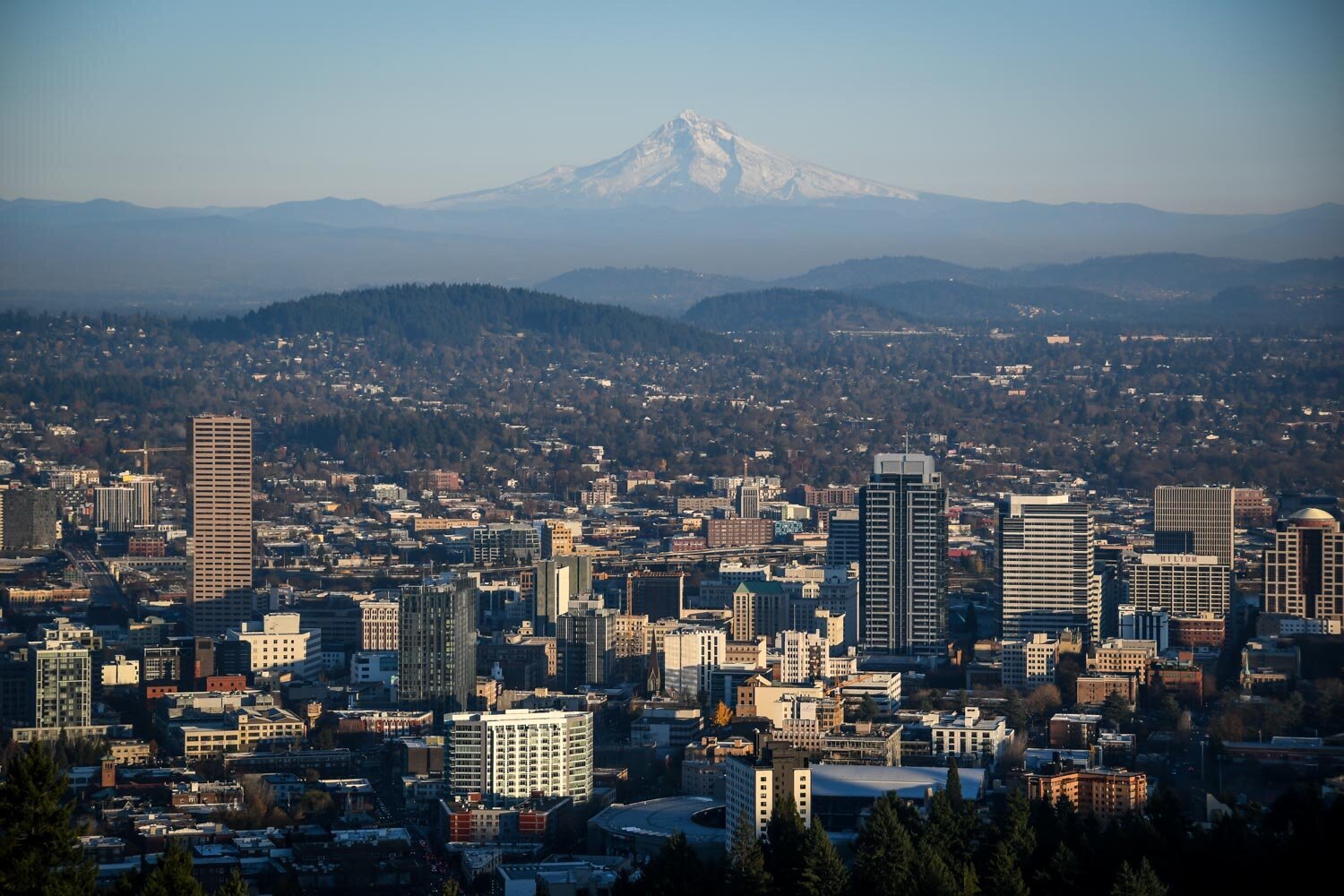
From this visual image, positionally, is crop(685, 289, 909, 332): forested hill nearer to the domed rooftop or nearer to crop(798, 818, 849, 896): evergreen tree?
the domed rooftop

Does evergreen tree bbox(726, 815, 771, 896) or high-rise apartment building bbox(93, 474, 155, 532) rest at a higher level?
high-rise apartment building bbox(93, 474, 155, 532)

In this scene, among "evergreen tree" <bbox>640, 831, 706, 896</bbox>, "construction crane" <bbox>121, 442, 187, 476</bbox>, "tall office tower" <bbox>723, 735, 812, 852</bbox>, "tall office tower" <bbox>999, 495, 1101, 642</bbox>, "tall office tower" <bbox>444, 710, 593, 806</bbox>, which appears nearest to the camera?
"evergreen tree" <bbox>640, 831, 706, 896</bbox>

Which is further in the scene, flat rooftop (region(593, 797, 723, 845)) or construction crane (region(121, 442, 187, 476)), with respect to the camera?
construction crane (region(121, 442, 187, 476))

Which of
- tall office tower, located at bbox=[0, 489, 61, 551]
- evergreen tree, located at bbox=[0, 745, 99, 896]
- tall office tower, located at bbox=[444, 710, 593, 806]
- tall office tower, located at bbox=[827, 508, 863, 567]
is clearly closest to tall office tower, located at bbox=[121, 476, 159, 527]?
tall office tower, located at bbox=[0, 489, 61, 551]

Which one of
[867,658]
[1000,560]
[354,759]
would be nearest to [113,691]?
[354,759]

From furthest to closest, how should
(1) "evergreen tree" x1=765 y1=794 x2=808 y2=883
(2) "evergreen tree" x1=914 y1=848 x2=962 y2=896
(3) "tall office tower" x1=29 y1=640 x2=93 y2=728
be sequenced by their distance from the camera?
(3) "tall office tower" x1=29 y1=640 x2=93 y2=728
(1) "evergreen tree" x1=765 y1=794 x2=808 y2=883
(2) "evergreen tree" x1=914 y1=848 x2=962 y2=896

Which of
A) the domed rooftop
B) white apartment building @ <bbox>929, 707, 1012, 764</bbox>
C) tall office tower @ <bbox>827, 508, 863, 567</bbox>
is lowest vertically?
white apartment building @ <bbox>929, 707, 1012, 764</bbox>
